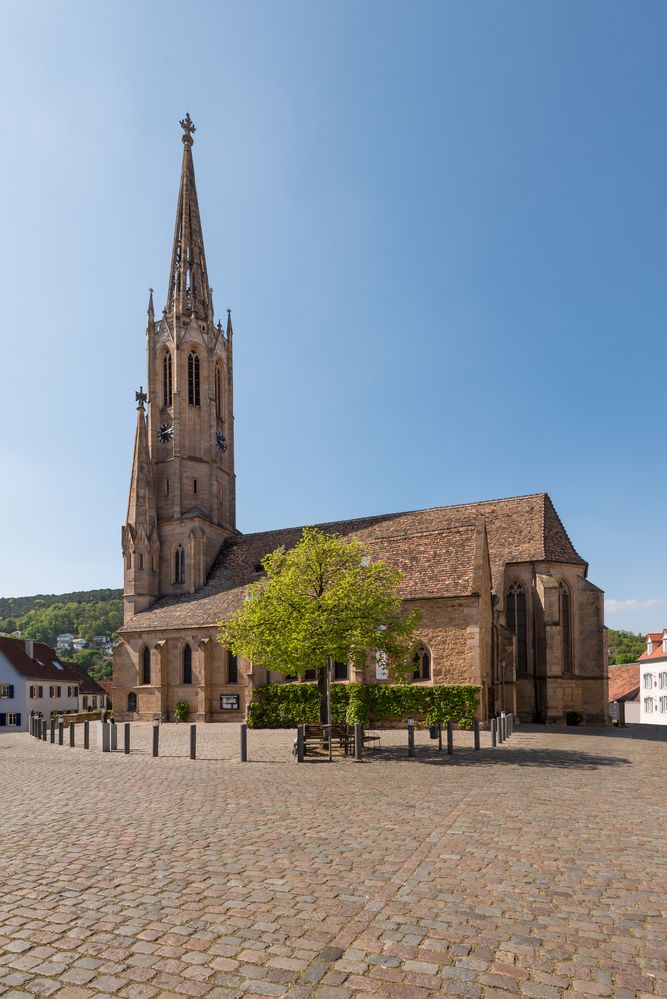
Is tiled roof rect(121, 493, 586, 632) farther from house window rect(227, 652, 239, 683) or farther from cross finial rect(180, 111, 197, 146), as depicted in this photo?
cross finial rect(180, 111, 197, 146)

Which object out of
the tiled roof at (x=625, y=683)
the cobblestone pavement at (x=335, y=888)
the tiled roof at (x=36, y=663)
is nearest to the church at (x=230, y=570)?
the tiled roof at (x=36, y=663)

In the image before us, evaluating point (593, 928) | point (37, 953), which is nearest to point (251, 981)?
point (37, 953)

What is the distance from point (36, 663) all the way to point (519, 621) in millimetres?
44087

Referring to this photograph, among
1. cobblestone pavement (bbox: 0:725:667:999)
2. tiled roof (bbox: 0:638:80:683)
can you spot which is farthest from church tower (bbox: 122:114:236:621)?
cobblestone pavement (bbox: 0:725:667:999)

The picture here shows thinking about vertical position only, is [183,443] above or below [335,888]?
above

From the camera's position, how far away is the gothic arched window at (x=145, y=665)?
45094 millimetres

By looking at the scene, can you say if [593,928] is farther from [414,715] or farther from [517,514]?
[517,514]

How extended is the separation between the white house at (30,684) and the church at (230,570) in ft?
51.1

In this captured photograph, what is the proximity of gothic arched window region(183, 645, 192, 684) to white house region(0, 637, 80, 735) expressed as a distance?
657 inches

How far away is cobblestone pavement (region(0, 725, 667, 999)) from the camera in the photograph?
550 centimetres

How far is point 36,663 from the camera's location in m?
62.2

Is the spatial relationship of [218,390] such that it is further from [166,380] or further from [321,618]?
[321,618]

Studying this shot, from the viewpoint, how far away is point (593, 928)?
21.4ft

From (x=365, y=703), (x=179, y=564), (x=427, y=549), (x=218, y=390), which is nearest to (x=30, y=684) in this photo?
(x=179, y=564)
